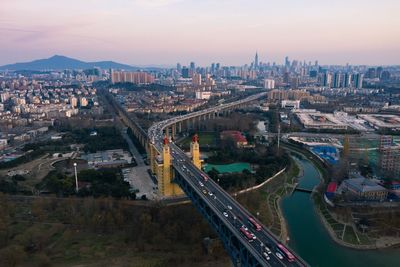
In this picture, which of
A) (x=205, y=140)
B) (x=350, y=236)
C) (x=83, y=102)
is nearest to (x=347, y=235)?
(x=350, y=236)

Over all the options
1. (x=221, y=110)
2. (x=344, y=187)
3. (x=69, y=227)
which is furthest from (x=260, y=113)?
(x=69, y=227)

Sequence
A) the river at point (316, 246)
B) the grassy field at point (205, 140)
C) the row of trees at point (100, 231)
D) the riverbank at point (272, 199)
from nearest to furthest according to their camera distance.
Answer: the row of trees at point (100, 231) < the river at point (316, 246) < the riverbank at point (272, 199) < the grassy field at point (205, 140)

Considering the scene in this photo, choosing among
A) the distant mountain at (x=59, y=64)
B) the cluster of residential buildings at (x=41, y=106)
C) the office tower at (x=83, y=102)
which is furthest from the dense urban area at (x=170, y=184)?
the distant mountain at (x=59, y=64)

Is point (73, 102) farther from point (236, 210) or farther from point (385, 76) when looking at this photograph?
point (385, 76)

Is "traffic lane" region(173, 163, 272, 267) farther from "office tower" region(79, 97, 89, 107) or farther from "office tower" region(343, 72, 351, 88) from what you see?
"office tower" region(343, 72, 351, 88)

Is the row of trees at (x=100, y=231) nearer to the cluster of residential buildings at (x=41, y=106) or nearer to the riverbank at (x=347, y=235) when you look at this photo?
the riverbank at (x=347, y=235)

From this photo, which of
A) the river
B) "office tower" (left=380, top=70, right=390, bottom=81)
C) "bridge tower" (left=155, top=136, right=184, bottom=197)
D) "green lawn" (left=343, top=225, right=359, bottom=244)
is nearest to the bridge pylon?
"bridge tower" (left=155, top=136, right=184, bottom=197)

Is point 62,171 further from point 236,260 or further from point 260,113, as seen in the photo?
point 260,113
